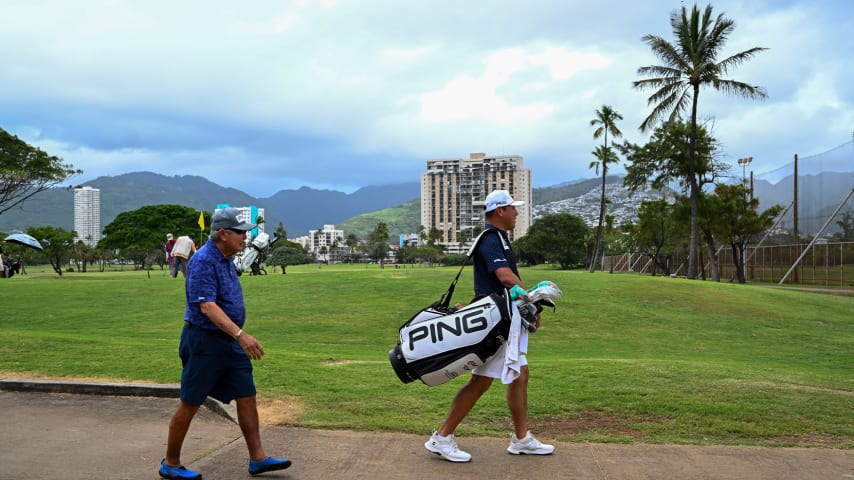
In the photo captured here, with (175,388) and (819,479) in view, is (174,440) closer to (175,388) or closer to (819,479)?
(175,388)

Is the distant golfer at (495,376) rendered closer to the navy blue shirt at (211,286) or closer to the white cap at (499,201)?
the white cap at (499,201)

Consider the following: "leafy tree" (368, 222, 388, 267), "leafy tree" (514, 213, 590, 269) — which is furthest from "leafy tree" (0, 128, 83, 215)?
"leafy tree" (368, 222, 388, 267)

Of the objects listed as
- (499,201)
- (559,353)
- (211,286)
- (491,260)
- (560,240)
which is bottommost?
(559,353)

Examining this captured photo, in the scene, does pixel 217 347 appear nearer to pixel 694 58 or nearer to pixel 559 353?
pixel 559 353

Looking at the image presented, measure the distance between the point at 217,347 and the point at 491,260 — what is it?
2171 mm

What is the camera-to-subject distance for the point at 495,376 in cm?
510

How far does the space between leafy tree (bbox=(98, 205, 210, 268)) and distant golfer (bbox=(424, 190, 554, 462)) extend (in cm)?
6478

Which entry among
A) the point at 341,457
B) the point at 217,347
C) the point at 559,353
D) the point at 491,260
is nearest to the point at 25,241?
the point at 559,353

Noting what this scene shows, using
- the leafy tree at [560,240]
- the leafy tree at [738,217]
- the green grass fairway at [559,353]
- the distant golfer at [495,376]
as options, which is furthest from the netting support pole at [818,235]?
the leafy tree at [560,240]

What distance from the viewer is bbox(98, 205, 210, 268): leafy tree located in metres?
65.8

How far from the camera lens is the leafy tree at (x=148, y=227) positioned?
65812 mm

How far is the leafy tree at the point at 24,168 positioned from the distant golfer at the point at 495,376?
120 ft

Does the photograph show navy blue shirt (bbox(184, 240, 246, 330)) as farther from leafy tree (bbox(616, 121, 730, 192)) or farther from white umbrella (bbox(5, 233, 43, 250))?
leafy tree (bbox(616, 121, 730, 192))

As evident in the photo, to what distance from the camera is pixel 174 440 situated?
4.64m
